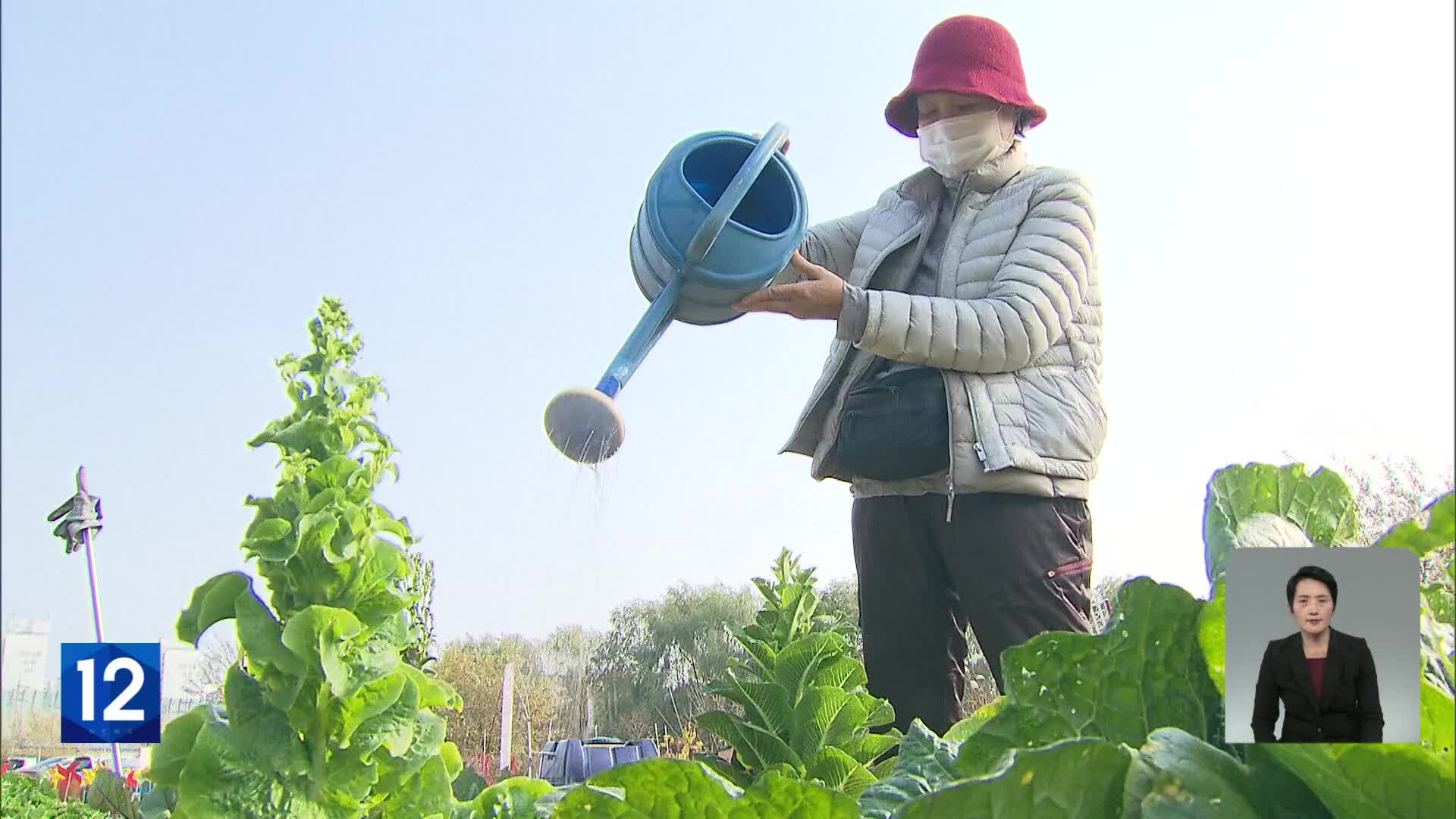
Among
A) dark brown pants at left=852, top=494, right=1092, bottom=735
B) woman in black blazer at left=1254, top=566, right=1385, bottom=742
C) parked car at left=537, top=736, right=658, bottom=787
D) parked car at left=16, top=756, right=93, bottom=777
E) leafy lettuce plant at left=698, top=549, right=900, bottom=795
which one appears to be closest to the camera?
woman in black blazer at left=1254, top=566, right=1385, bottom=742

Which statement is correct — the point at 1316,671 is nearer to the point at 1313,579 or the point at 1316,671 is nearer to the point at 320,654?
the point at 1313,579

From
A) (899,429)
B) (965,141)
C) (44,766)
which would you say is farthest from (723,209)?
(44,766)

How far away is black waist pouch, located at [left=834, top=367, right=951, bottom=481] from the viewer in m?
2.63

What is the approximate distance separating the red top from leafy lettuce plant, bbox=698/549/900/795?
1.65 m

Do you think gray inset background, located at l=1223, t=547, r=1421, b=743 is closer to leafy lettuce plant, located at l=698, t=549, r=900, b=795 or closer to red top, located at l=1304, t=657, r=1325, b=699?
red top, located at l=1304, t=657, r=1325, b=699

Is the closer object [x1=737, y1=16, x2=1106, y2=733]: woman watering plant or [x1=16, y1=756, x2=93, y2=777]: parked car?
[x1=737, y1=16, x2=1106, y2=733]: woman watering plant

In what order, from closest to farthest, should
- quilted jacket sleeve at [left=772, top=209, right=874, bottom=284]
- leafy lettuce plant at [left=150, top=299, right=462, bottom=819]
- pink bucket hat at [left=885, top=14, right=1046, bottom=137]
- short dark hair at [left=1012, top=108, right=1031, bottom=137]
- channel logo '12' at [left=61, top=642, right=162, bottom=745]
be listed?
leafy lettuce plant at [left=150, top=299, right=462, bottom=819]
pink bucket hat at [left=885, top=14, right=1046, bottom=137]
short dark hair at [left=1012, top=108, right=1031, bottom=137]
quilted jacket sleeve at [left=772, top=209, right=874, bottom=284]
channel logo '12' at [left=61, top=642, right=162, bottom=745]

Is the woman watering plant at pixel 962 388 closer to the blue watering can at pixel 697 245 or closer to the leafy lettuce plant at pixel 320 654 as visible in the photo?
the blue watering can at pixel 697 245

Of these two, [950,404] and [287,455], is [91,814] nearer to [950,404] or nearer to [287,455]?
[950,404]

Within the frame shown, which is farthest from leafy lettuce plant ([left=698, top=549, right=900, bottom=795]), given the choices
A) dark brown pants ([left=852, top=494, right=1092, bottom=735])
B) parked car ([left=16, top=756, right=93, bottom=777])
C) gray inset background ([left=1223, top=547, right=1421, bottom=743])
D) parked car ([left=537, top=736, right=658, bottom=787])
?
parked car ([left=16, top=756, right=93, bottom=777])

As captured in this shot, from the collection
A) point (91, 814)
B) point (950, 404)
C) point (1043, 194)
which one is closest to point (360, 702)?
point (950, 404)

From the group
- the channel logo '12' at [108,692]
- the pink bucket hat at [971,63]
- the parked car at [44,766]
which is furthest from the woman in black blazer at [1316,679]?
the parked car at [44,766]

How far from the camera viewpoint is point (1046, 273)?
264 centimetres

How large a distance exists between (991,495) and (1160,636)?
212cm
